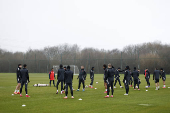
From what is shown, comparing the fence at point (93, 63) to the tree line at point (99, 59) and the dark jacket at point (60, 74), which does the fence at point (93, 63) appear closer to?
the tree line at point (99, 59)

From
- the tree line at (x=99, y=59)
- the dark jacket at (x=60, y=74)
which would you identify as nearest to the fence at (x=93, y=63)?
the tree line at (x=99, y=59)

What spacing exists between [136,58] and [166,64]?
835 cm

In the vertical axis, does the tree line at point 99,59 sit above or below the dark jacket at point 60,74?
above

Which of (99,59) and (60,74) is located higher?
(99,59)

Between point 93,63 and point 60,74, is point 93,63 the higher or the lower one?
the higher one

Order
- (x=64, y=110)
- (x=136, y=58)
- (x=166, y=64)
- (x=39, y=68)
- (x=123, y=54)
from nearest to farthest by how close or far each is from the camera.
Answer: (x=64, y=110), (x=166, y=64), (x=136, y=58), (x=123, y=54), (x=39, y=68)

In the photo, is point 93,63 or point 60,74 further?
point 93,63

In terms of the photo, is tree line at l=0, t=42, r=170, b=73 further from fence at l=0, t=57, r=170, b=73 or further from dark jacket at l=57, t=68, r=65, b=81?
dark jacket at l=57, t=68, r=65, b=81

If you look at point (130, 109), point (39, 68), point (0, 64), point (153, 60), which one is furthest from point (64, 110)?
point (0, 64)

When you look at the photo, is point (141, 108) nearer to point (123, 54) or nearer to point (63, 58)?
point (123, 54)

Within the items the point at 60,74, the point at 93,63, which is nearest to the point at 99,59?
the point at 93,63

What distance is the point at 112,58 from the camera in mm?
70750

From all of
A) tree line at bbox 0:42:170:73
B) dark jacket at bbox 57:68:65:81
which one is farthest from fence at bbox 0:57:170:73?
dark jacket at bbox 57:68:65:81

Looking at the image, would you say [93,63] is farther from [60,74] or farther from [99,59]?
[60,74]
